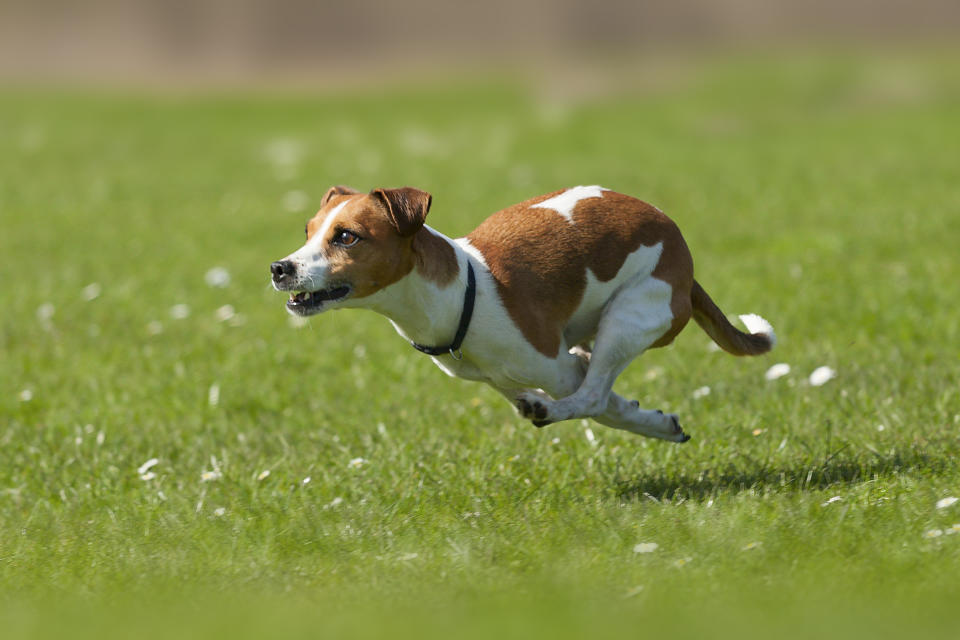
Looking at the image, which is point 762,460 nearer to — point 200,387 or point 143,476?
point 143,476

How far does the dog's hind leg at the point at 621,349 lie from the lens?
16.5 ft

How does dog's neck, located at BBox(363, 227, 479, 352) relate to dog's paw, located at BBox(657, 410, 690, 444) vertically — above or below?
above

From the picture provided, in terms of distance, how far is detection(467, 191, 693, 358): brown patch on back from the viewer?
501 cm

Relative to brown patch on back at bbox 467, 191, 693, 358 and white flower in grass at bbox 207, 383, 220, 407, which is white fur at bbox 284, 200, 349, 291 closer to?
brown patch on back at bbox 467, 191, 693, 358

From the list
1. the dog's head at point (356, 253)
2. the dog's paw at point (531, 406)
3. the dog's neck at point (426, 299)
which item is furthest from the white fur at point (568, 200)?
the dog's paw at point (531, 406)

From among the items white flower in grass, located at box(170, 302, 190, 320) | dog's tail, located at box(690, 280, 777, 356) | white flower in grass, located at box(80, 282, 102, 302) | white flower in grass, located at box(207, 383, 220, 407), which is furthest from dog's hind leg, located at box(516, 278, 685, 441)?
white flower in grass, located at box(80, 282, 102, 302)

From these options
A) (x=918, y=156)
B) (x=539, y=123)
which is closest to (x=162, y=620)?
(x=918, y=156)

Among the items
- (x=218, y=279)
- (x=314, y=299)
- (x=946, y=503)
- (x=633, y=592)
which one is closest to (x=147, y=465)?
(x=314, y=299)

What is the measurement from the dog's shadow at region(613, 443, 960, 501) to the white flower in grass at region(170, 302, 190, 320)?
4414 mm

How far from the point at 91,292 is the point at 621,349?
18.5 feet

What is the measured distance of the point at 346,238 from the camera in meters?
4.74

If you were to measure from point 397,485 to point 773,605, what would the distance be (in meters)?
2.00

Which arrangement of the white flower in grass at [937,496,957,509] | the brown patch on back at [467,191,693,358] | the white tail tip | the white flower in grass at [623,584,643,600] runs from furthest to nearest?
the white tail tip < the brown patch on back at [467,191,693,358] < the white flower in grass at [937,496,957,509] < the white flower in grass at [623,584,643,600]

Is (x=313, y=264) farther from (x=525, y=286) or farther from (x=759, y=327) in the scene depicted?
(x=759, y=327)
